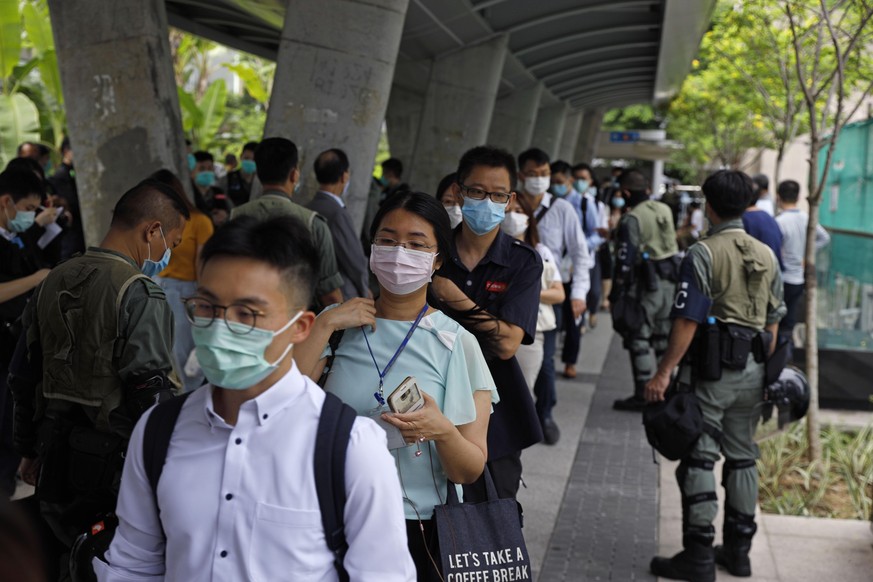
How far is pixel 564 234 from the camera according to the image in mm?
8203

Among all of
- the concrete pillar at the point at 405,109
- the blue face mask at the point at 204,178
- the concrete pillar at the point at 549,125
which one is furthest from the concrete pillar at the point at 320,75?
the concrete pillar at the point at 549,125

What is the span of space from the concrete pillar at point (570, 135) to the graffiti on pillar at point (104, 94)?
26.2 meters

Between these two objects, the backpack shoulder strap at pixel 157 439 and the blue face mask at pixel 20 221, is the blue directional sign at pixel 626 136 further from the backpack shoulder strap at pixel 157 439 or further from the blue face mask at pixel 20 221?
the backpack shoulder strap at pixel 157 439

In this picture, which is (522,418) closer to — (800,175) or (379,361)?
(379,361)

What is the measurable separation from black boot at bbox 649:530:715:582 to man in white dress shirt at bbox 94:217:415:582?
3716 millimetres

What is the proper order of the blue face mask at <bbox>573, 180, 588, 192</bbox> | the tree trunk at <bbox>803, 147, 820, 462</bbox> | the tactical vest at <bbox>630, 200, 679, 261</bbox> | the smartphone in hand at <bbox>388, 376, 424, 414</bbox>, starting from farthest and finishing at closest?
1. the blue face mask at <bbox>573, 180, 588, 192</bbox>
2. the tactical vest at <bbox>630, 200, 679, 261</bbox>
3. the tree trunk at <bbox>803, 147, 820, 462</bbox>
4. the smartphone in hand at <bbox>388, 376, 424, 414</bbox>

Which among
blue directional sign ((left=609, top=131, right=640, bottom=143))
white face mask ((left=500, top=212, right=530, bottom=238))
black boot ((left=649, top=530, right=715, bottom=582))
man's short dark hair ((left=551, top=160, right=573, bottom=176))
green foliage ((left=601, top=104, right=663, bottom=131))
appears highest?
green foliage ((left=601, top=104, right=663, bottom=131))

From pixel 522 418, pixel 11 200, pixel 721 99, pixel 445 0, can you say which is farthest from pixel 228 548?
pixel 721 99

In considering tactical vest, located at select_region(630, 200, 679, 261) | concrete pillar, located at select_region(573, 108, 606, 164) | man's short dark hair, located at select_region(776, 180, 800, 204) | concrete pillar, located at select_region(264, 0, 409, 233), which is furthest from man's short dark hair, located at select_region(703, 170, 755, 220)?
concrete pillar, located at select_region(573, 108, 606, 164)

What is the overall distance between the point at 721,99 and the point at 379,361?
2682 cm

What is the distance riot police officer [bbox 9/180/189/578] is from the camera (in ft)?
12.7

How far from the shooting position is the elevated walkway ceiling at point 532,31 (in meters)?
14.6

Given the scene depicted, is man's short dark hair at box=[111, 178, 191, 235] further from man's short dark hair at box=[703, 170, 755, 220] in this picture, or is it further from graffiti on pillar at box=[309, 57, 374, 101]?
graffiti on pillar at box=[309, 57, 374, 101]

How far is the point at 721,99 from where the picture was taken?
28266mm
